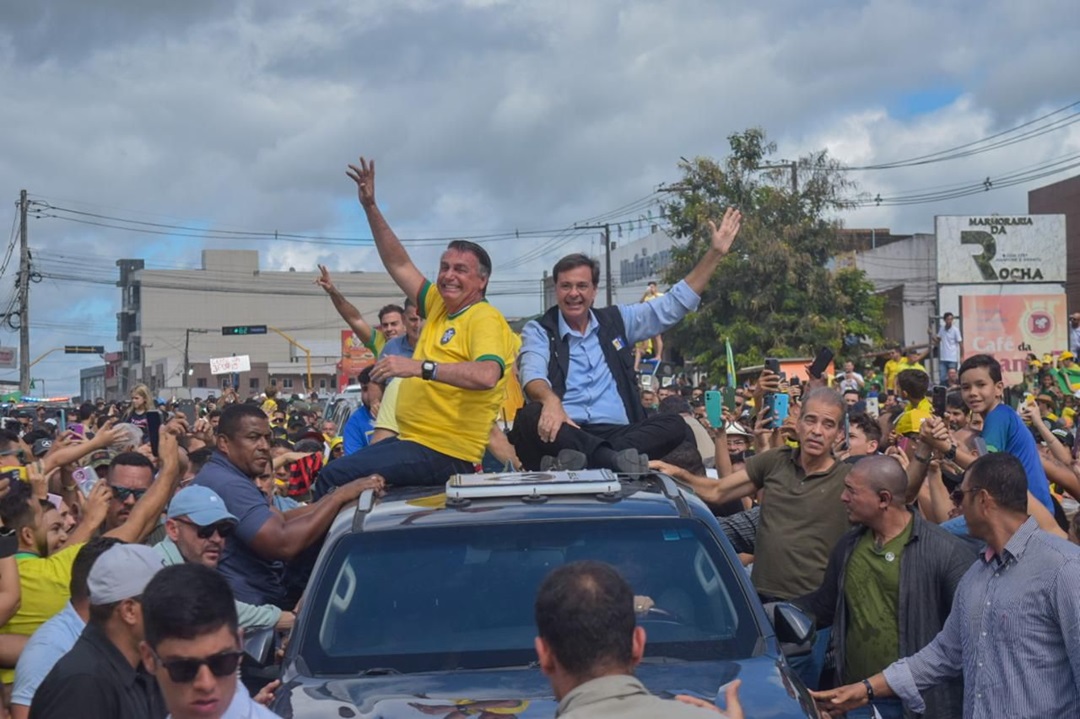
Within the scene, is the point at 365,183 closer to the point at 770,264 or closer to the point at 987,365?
the point at 987,365

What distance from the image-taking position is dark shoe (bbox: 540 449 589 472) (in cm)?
618

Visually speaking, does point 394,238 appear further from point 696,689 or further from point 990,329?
point 990,329

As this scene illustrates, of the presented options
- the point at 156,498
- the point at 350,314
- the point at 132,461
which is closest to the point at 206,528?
the point at 156,498

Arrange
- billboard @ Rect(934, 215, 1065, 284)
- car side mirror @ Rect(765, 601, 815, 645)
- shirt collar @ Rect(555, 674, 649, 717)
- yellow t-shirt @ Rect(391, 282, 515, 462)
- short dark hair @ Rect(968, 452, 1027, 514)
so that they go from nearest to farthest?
shirt collar @ Rect(555, 674, 649, 717), car side mirror @ Rect(765, 601, 815, 645), short dark hair @ Rect(968, 452, 1027, 514), yellow t-shirt @ Rect(391, 282, 515, 462), billboard @ Rect(934, 215, 1065, 284)

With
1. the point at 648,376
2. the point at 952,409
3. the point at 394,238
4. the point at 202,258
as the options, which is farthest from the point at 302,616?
→ the point at 202,258

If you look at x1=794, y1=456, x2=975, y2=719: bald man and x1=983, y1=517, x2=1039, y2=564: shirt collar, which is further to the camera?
x1=794, y1=456, x2=975, y2=719: bald man

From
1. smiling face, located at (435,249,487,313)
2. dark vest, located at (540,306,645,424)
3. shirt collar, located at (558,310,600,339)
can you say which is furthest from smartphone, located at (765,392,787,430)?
smiling face, located at (435,249,487,313)

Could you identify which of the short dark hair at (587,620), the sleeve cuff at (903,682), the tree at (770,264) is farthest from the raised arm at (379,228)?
the tree at (770,264)

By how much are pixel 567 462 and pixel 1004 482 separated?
1908 mm

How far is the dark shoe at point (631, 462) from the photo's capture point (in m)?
6.11

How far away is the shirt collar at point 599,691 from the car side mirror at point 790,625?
2173 mm

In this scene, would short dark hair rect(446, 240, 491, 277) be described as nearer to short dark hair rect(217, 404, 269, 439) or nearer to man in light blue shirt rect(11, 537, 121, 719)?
short dark hair rect(217, 404, 269, 439)

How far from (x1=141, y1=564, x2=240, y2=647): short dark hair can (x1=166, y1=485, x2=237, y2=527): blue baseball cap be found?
179 cm

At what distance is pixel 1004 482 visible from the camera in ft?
16.8
